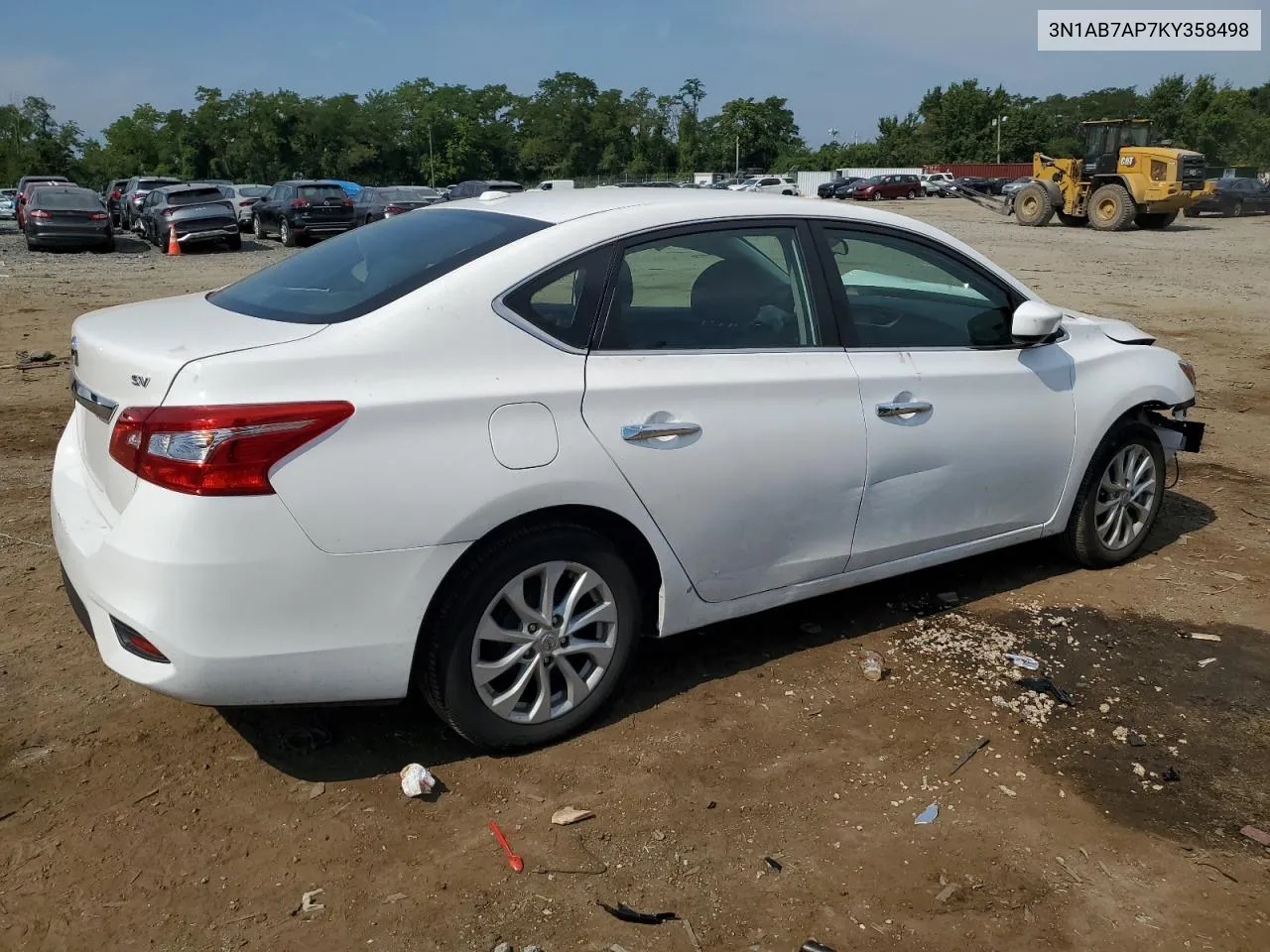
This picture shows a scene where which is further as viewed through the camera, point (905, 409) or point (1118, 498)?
point (1118, 498)

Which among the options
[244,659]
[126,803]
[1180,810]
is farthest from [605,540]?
[1180,810]

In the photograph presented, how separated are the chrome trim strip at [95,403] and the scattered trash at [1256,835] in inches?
134

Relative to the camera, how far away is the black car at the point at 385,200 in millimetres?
28078

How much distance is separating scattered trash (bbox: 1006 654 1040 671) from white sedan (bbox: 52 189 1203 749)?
46 centimetres

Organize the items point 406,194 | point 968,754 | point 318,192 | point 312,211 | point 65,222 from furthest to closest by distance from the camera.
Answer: point 406,194 → point 318,192 → point 312,211 → point 65,222 → point 968,754

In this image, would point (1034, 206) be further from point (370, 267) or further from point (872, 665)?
point (370, 267)

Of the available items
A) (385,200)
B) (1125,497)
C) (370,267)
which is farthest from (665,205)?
(385,200)

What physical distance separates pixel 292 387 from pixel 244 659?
0.73 m

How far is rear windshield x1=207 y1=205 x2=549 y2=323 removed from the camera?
10.4ft

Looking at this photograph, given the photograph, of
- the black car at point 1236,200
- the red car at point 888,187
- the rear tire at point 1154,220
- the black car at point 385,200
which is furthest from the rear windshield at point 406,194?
the red car at point 888,187

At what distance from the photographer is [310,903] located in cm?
270

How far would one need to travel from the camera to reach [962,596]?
471 cm

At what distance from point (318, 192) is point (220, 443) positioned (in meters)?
25.1

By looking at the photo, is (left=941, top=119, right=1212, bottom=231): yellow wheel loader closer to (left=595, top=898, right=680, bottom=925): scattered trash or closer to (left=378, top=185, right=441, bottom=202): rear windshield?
(left=378, top=185, right=441, bottom=202): rear windshield
